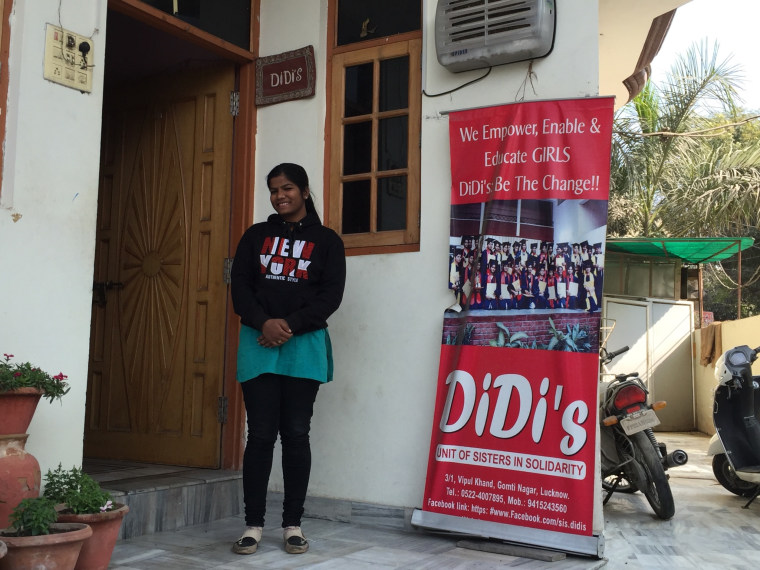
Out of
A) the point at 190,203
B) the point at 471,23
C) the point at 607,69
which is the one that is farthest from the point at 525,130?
the point at 607,69

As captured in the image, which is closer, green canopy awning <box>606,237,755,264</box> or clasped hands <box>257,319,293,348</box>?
clasped hands <box>257,319,293,348</box>

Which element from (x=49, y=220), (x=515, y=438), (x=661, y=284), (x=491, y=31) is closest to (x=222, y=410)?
(x=49, y=220)

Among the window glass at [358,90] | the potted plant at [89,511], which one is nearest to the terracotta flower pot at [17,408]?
the potted plant at [89,511]

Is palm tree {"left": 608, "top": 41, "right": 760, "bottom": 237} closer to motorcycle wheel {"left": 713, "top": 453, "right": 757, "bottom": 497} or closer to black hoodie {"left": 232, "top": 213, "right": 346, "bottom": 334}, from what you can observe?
motorcycle wheel {"left": 713, "top": 453, "right": 757, "bottom": 497}

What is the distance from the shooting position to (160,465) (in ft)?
14.4

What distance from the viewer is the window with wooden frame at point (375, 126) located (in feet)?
13.1

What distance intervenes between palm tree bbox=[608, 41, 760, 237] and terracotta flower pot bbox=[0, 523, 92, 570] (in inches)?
460

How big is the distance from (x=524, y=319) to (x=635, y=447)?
1658 mm

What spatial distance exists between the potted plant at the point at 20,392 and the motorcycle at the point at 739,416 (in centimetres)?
416

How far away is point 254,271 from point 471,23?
5.05ft

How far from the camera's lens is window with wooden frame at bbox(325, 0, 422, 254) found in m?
3.99

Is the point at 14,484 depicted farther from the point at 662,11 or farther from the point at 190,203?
the point at 662,11

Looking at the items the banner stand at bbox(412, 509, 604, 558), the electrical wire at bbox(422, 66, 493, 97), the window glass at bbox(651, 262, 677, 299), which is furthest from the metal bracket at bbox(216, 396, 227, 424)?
the window glass at bbox(651, 262, 677, 299)

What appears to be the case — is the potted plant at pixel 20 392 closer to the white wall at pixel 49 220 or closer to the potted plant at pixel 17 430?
the potted plant at pixel 17 430
